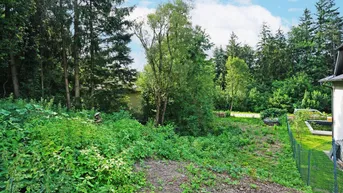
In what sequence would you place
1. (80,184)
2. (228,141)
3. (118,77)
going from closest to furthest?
(80,184) < (228,141) < (118,77)

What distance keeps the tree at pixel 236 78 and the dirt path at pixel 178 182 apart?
2040 cm

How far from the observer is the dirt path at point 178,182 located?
356 centimetres

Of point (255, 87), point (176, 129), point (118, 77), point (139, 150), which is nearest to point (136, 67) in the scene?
point (118, 77)

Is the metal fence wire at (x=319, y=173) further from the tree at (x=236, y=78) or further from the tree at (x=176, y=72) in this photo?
the tree at (x=236, y=78)

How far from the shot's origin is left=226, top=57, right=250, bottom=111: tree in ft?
79.0

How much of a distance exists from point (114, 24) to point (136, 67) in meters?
2.79

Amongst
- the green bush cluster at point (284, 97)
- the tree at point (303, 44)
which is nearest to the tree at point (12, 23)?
the green bush cluster at point (284, 97)

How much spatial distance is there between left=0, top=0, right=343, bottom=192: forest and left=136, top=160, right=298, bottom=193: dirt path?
3 cm

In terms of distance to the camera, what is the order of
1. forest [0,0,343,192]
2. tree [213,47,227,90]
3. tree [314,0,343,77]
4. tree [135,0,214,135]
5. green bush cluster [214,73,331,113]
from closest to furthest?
forest [0,0,343,192]
tree [135,0,214,135]
green bush cluster [214,73,331,113]
tree [314,0,343,77]
tree [213,47,227,90]

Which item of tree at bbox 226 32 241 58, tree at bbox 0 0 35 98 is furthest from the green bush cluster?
tree at bbox 0 0 35 98

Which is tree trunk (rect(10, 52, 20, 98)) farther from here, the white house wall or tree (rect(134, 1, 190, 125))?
the white house wall

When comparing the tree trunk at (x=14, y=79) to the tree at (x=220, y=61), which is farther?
the tree at (x=220, y=61)

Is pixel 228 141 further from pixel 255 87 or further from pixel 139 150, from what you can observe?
pixel 255 87

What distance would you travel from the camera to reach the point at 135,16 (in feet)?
39.3
